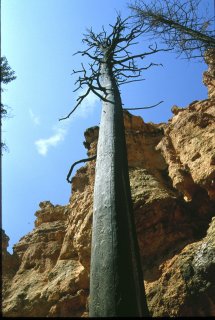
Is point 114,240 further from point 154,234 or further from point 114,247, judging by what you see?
point 154,234

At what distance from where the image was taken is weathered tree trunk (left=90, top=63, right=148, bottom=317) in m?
2.56

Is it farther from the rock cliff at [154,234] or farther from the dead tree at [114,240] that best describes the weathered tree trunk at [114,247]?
the rock cliff at [154,234]

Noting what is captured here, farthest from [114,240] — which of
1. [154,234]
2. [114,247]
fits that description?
[154,234]

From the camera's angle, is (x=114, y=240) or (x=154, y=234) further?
(x=154, y=234)

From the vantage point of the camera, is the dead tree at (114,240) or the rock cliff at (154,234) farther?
the rock cliff at (154,234)

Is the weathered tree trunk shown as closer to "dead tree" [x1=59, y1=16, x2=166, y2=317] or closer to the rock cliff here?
"dead tree" [x1=59, y1=16, x2=166, y2=317]

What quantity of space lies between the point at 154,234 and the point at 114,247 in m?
5.26

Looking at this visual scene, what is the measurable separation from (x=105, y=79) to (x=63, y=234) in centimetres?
652

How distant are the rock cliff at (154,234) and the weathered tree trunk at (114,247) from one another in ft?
11.6

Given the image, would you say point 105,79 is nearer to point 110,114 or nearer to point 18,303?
point 110,114

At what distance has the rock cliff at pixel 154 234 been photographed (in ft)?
21.6

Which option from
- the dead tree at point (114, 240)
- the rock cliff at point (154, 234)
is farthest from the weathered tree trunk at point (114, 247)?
the rock cliff at point (154, 234)

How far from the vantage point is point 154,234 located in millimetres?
7945

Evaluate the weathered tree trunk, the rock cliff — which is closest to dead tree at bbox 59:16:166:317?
the weathered tree trunk
